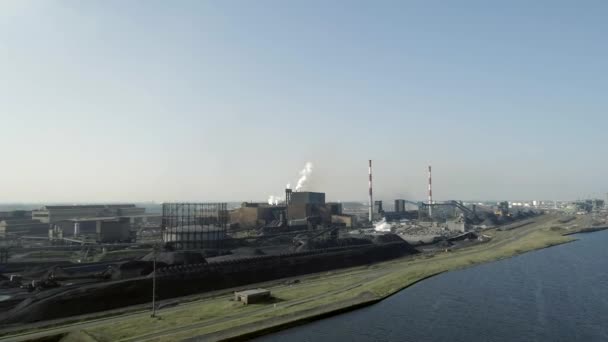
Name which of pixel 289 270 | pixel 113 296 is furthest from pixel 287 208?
pixel 113 296

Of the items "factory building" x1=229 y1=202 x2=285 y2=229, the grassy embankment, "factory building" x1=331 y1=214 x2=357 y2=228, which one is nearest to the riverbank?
the grassy embankment

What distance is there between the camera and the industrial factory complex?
5534 cm

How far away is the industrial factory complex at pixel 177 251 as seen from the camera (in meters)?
55.3

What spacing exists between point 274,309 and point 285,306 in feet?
6.32

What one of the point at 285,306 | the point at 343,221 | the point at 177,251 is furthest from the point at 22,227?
the point at 285,306

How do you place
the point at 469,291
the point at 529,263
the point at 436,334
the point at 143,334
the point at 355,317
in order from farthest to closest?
the point at 529,263, the point at 469,291, the point at 355,317, the point at 436,334, the point at 143,334

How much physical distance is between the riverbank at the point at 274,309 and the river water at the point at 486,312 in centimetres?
165

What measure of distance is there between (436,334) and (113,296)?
4064 cm

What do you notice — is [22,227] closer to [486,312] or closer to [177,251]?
[177,251]

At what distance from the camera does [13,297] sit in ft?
186

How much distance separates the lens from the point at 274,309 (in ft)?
160

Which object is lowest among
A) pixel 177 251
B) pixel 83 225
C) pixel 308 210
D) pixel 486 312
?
pixel 486 312

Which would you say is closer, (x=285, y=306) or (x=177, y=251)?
(x=285, y=306)

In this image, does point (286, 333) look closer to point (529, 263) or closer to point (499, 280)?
point (499, 280)
